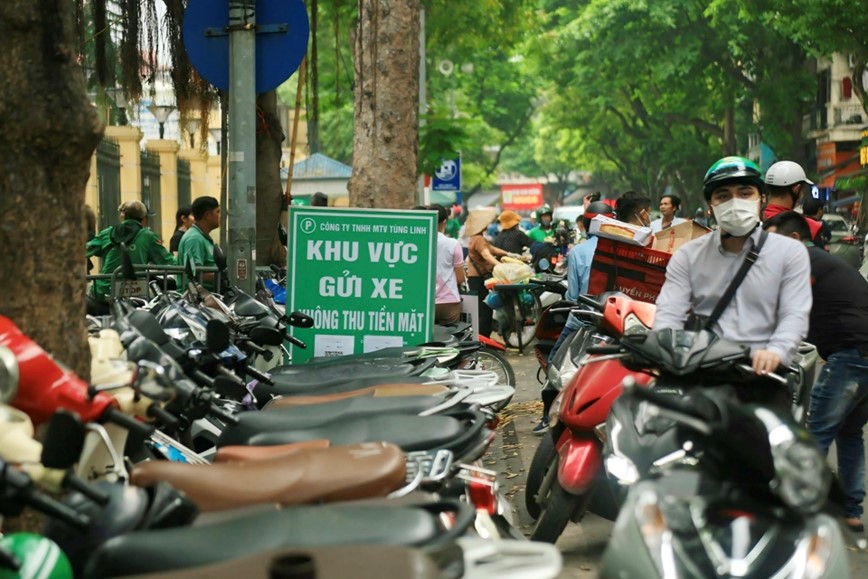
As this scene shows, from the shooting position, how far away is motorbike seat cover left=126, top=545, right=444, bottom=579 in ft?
9.16

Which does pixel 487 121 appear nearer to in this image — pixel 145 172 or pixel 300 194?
pixel 300 194

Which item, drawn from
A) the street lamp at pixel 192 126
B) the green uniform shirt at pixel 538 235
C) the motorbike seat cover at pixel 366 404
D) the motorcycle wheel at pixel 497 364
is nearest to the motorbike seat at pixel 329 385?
the motorbike seat cover at pixel 366 404

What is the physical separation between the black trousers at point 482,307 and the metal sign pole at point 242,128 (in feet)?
27.5

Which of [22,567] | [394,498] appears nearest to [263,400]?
[394,498]

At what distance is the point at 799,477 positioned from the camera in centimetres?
347

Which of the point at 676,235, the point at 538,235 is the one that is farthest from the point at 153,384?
the point at 538,235

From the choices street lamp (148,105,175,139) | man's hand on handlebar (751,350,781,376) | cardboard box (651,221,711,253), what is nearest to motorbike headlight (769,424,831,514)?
man's hand on handlebar (751,350,781,376)

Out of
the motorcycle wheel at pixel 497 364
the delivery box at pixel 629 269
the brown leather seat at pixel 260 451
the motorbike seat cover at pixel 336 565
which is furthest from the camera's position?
the motorcycle wheel at pixel 497 364

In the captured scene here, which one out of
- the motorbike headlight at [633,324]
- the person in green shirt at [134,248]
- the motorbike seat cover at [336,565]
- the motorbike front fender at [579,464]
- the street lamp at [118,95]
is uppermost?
the street lamp at [118,95]

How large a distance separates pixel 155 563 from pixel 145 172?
65.7 ft

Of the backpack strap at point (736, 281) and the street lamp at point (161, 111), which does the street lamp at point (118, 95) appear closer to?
the street lamp at point (161, 111)

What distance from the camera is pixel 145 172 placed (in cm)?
2245

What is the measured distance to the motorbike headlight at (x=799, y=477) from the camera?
3453 millimetres

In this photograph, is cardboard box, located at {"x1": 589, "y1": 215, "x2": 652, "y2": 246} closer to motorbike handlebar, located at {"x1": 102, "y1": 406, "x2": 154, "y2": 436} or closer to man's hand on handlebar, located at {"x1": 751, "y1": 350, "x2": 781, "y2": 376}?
man's hand on handlebar, located at {"x1": 751, "y1": 350, "x2": 781, "y2": 376}
